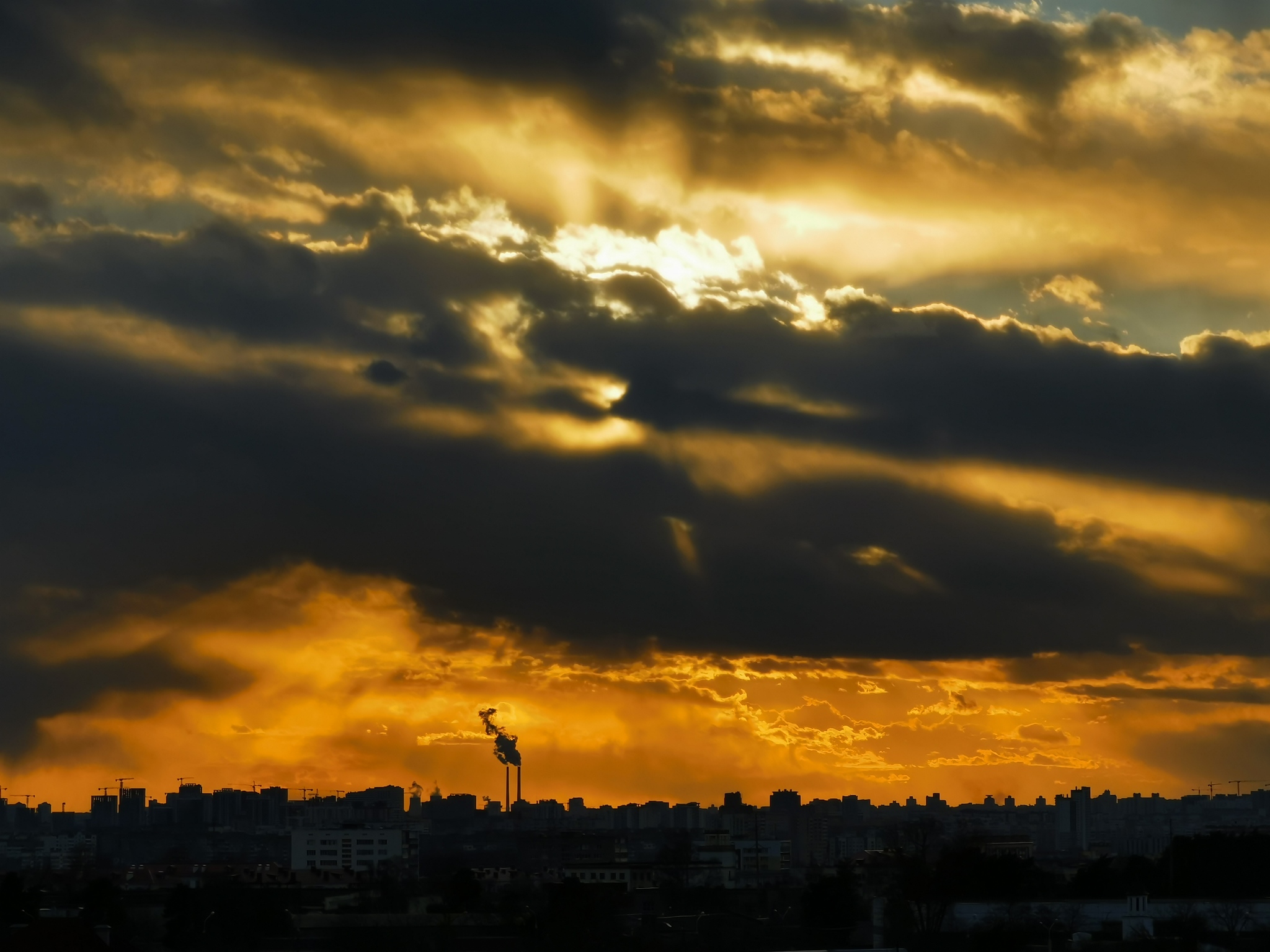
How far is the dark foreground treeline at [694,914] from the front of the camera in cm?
7931

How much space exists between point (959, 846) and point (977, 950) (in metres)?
67.3

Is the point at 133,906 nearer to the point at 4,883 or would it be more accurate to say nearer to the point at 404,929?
the point at 4,883

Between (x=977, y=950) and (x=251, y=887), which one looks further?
(x=251, y=887)

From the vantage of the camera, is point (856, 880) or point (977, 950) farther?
point (856, 880)

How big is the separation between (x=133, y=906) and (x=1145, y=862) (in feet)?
239

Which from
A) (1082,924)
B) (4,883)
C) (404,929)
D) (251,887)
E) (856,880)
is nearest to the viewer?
(1082,924)

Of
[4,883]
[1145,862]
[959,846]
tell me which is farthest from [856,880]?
[4,883]

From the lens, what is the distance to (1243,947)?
73188 millimetres

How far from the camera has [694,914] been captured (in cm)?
12050

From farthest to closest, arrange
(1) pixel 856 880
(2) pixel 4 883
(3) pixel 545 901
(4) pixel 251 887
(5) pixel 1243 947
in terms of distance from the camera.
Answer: (4) pixel 251 887 → (1) pixel 856 880 → (3) pixel 545 901 → (2) pixel 4 883 → (5) pixel 1243 947

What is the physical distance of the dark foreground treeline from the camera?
79312 millimetres

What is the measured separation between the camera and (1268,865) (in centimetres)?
11344

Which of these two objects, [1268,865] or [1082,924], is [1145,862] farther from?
[1082,924]

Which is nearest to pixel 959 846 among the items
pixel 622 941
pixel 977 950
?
pixel 622 941
